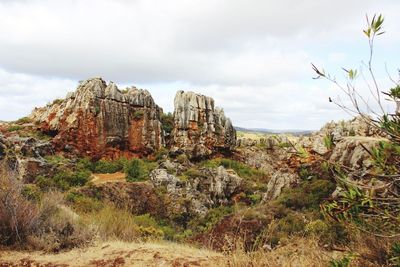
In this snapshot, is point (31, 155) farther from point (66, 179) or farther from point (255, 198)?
point (255, 198)

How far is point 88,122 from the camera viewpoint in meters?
32.0

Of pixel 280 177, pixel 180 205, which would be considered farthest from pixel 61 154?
pixel 280 177

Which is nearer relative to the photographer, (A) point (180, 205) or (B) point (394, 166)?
(B) point (394, 166)

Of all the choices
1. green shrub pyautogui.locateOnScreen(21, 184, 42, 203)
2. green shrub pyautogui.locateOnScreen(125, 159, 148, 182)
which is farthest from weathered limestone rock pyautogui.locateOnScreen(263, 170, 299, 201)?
green shrub pyautogui.locateOnScreen(125, 159, 148, 182)

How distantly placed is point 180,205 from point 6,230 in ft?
49.2

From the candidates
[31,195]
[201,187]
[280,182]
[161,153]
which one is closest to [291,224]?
[280,182]

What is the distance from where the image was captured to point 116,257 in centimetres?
743

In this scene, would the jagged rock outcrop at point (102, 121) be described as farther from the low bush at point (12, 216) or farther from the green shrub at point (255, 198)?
the low bush at point (12, 216)

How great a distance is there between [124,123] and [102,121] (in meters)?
2.01

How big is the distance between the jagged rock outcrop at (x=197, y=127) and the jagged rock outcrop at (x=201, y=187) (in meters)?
7.00

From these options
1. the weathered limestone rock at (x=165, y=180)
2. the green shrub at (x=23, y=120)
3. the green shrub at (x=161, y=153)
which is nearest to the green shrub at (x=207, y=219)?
the weathered limestone rock at (x=165, y=180)

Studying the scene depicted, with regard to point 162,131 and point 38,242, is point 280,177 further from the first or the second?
point 162,131

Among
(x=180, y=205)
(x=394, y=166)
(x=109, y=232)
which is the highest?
(x=394, y=166)

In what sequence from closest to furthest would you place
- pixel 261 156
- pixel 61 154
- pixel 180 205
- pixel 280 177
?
pixel 280 177 < pixel 180 205 < pixel 61 154 < pixel 261 156
